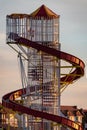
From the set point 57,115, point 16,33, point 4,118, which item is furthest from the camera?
point 4,118

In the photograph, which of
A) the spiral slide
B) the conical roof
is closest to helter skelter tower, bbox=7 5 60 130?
the conical roof

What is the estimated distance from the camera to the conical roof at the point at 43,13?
6008 centimetres

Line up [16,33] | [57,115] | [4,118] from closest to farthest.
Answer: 1. [57,115]
2. [16,33]
3. [4,118]

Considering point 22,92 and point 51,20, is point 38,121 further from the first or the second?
point 51,20

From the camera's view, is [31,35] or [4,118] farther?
[4,118]

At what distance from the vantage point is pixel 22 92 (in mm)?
61406

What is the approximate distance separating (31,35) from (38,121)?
673 cm

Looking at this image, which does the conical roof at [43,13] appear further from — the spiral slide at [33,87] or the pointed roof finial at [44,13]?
the spiral slide at [33,87]

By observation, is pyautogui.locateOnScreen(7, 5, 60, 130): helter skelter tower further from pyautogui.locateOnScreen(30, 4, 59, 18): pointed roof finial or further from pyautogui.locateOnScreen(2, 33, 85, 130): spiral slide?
pyautogui.locateOnScreen(2, 33, 85, 130): spiral slide

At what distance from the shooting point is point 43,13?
198ft

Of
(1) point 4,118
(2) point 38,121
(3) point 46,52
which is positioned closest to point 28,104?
(2) point 38,121

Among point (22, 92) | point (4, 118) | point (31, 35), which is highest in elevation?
point (31, 35)

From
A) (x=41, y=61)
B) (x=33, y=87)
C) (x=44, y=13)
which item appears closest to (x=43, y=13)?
(x=44, y=13)

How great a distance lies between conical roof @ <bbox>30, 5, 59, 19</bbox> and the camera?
197 ft
